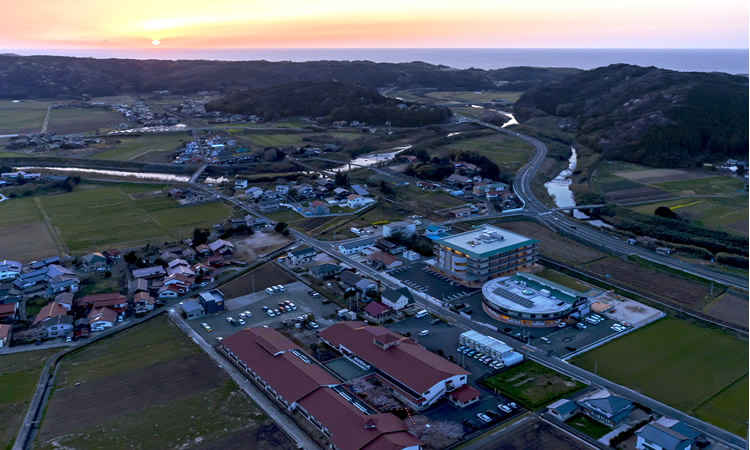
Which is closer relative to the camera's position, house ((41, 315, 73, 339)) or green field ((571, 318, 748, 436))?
green field ((571, 318, 748, 436))

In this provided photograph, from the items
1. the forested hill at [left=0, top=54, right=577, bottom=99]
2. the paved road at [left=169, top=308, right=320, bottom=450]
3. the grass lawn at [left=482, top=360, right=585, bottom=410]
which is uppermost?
the forested hill at [left=0, top=54, right=577, bottom=99]

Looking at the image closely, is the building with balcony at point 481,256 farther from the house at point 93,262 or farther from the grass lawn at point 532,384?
the house at point 93,262

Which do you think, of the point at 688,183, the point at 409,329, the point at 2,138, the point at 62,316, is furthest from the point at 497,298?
the point at 2,138

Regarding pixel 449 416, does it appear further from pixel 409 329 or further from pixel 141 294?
pixel 141 294

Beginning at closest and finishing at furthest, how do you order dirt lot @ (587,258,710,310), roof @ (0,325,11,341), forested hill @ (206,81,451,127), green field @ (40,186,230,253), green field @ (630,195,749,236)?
roof @ (0,325,11,341), dirt lot @ (587,258,710,310), green field @ (40,186,230,253), green field @ (630,195,749,236), forested hill @ (206,81,451,127)

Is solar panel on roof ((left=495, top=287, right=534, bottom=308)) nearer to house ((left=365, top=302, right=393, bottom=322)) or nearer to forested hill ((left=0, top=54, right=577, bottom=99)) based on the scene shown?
house ((left=365, top=302, right=393, bottom=322))

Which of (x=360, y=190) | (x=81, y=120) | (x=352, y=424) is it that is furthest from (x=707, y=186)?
(x=81, y=120)

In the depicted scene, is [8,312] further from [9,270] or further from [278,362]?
[278,362]

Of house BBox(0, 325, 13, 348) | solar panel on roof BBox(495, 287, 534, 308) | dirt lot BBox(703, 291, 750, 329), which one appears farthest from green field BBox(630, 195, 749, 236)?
house BBox(0, 325, 13, 348)

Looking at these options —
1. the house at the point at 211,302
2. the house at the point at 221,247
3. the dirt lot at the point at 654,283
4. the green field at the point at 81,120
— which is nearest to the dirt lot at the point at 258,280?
the house at the point at 211,302
